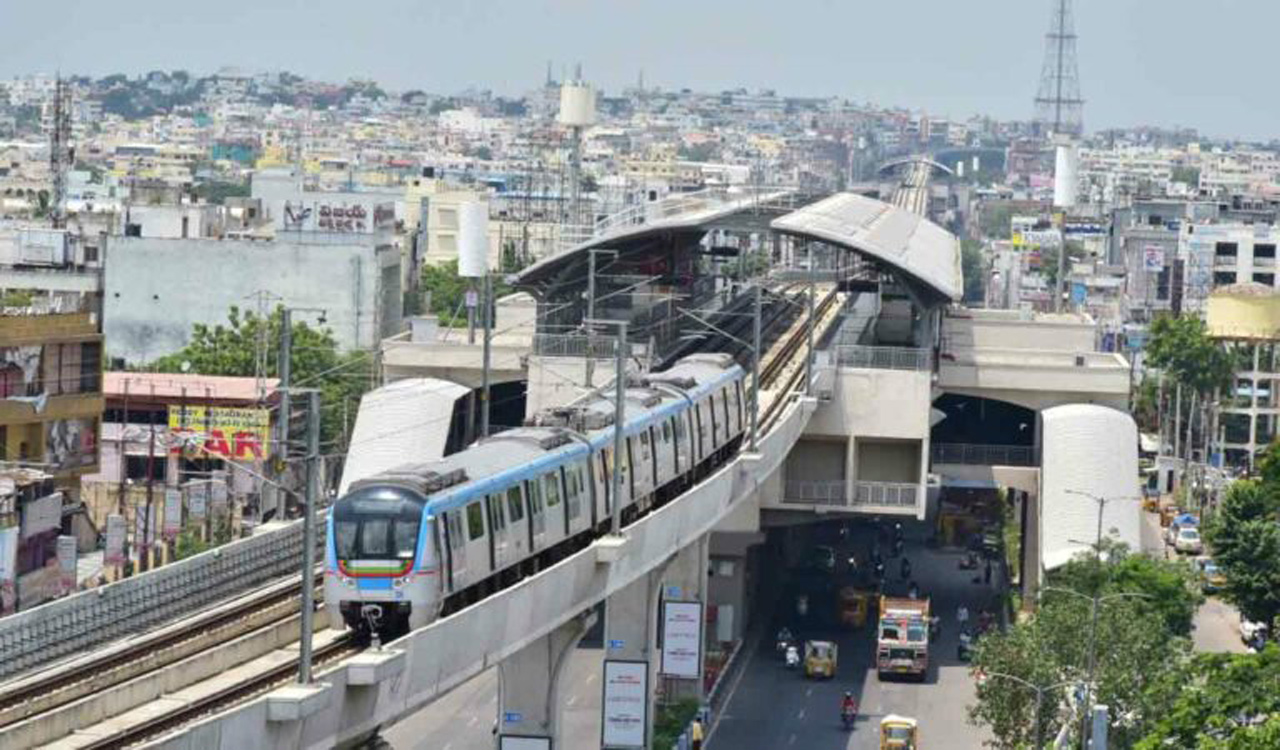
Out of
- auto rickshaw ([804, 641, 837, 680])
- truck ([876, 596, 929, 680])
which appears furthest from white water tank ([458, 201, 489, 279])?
truck ([876, 596, 929, 680])

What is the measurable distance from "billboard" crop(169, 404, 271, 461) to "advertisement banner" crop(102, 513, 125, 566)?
15007mm

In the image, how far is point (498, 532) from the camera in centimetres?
4203

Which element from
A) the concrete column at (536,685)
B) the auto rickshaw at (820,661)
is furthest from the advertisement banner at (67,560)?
the concrete column at (536,685)

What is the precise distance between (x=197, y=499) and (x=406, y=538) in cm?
3588

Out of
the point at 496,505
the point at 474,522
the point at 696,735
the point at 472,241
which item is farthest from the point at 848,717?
the point at 472,241

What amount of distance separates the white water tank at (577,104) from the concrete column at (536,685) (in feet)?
306

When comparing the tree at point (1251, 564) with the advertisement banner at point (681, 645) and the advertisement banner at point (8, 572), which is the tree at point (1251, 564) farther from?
the advertisement banner at point (8, 572)

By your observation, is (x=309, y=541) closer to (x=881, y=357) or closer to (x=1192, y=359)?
(x=881, y=357)

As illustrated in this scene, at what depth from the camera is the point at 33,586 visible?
62094 millimetres

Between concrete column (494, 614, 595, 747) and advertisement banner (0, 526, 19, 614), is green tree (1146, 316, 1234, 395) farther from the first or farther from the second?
concrete column (494, 614, 595, 747)

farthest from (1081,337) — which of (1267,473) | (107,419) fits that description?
(107,419)

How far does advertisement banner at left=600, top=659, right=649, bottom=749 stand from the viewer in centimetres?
4988

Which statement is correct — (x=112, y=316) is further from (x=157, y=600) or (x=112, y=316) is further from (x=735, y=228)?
(x=157, y=600)

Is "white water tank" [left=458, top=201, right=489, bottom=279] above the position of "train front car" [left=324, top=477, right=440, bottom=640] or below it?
above
